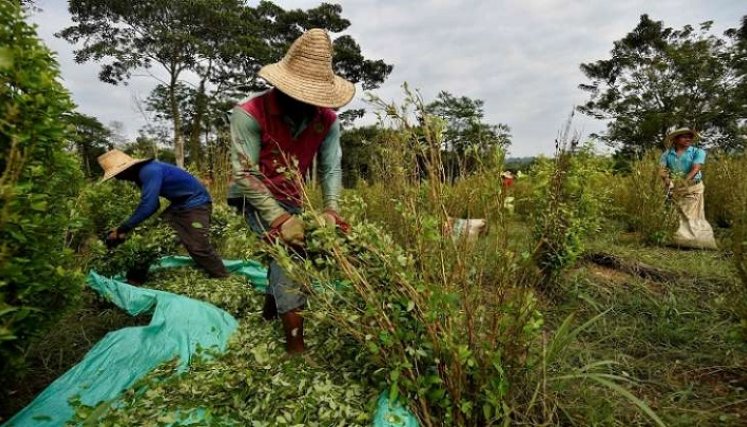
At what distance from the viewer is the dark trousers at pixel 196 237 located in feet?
12.4

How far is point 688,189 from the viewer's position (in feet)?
18.2

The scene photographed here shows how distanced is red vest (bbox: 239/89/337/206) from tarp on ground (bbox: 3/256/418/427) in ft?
2.80

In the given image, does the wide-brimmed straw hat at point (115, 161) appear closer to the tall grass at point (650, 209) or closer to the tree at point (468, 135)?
the tree at point (468, 135)

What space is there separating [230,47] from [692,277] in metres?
19.9

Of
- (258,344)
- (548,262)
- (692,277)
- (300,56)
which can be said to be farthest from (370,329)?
(692,277)

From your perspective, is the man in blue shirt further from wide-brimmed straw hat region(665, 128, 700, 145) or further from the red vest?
the red vest

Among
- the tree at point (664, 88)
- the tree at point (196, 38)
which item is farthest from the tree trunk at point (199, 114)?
the tree at point (664, 88)

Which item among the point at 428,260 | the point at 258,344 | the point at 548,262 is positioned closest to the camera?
the point at 428,260

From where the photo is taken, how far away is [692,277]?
12.5ft

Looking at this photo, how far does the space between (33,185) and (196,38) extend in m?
20.6

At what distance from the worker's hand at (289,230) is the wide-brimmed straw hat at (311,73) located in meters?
0.57

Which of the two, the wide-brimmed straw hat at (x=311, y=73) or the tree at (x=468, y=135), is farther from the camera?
the wide-brimmed straw hat at (x=311, y=73)

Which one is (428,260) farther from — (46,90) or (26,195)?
(46,90)

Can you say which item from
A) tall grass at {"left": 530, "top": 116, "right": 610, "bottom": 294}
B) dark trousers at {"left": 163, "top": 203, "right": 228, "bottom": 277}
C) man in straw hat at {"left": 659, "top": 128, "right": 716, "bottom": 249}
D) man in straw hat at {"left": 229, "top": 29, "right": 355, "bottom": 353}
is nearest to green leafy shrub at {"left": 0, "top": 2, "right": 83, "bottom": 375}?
man in straw hat at {"left": 229, "top": 29, "right": 355, "bottom": 353}
